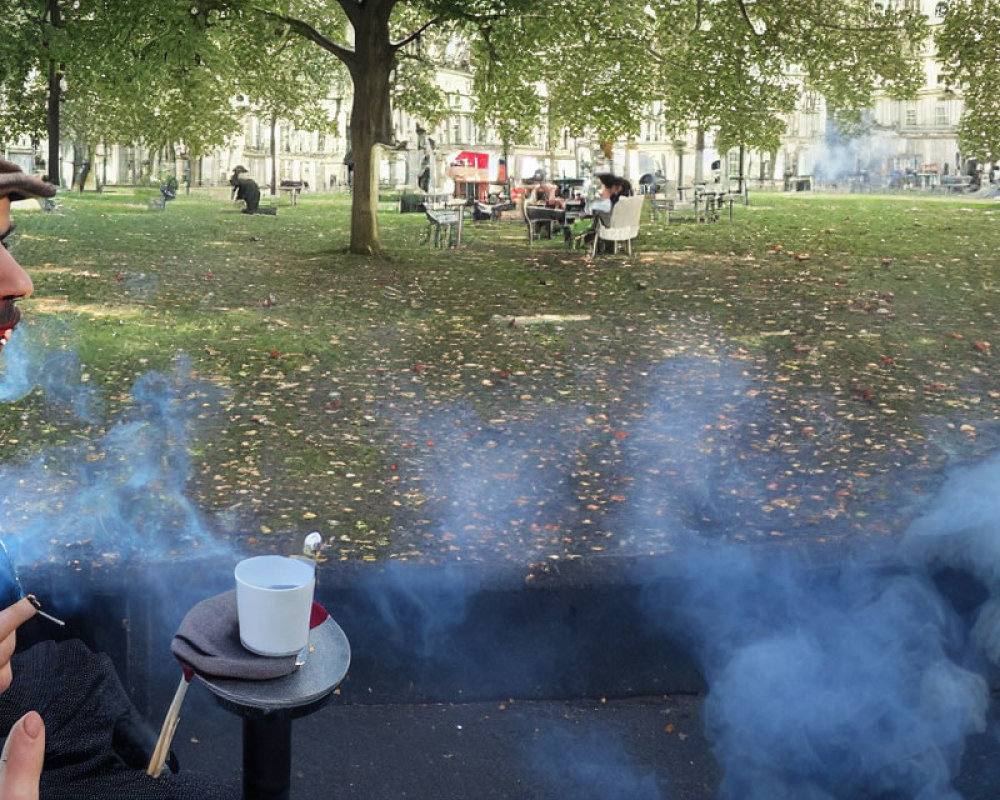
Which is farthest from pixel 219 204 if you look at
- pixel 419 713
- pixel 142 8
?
pixel 419 713

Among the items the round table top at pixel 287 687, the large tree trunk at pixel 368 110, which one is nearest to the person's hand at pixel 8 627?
the round table top at pixel 287 687

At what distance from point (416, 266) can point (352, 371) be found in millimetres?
7301

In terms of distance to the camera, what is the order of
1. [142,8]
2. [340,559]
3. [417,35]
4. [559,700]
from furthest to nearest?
[417,35] < [142,8] < [340,559] < [559,700]

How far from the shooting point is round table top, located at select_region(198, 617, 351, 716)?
7.75ft

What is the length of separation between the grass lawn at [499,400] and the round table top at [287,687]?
5.88 ft

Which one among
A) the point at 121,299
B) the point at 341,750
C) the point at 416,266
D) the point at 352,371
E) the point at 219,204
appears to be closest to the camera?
the point at 341,750

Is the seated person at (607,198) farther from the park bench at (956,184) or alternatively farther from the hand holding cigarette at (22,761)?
the park bench at (956,184)

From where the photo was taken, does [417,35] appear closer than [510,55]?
No

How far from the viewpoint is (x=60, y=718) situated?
275 cm

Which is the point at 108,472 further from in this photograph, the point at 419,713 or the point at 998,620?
the point at 998,620

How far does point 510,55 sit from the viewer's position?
1722 centimetres

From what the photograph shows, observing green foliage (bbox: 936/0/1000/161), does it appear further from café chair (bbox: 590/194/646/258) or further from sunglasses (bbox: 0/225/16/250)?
sunglasses (bbox: 0/225/16/250)

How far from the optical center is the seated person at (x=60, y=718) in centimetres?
215

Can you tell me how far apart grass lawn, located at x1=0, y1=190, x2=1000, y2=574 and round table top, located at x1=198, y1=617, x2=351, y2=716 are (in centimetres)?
179
